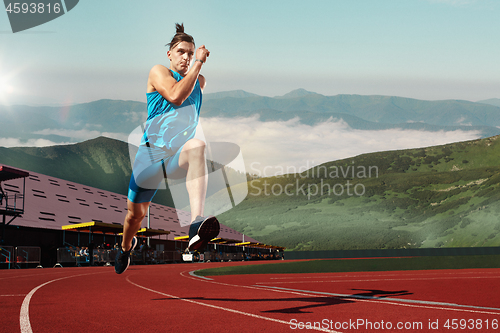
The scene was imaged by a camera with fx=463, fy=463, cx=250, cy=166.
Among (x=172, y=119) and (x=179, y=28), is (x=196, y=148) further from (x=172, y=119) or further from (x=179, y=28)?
(x=179, y=28)

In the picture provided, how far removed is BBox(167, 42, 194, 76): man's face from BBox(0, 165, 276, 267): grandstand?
16.6 m

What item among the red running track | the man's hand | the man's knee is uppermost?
the man's hand

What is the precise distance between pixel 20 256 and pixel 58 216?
21.6 feet

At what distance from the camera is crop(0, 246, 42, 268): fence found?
24.7 metres

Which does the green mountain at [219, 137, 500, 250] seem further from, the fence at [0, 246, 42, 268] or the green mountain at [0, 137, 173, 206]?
the fence at [0, 246, 42, 268]

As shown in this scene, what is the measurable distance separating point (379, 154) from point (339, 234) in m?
67.4

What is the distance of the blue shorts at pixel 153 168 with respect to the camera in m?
4.66

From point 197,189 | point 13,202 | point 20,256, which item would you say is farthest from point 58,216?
point 197,189

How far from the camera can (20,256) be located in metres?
25.8

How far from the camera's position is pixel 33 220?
2922 centimetres

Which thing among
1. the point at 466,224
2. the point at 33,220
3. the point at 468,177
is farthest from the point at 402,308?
the point at 468,177

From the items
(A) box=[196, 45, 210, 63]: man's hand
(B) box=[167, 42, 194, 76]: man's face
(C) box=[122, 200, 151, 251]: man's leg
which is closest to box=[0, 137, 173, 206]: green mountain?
(C) box=[122, 200, 151, 251]: man's leg

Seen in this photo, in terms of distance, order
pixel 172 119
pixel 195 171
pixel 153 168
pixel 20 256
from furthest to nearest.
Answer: pixel 20 256 → pixel 153 168 → pixel 172 119 → pixel 195 171

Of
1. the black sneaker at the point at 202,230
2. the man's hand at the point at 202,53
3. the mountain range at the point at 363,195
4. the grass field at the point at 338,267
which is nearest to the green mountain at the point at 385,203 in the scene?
the mountain range at the point at 363,195
